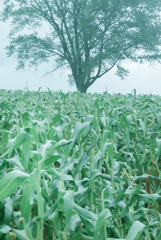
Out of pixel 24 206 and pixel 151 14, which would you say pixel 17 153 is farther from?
pixel 151 14

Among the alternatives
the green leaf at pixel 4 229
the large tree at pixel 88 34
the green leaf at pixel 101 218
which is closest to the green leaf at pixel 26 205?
the green leaf at pixel 4 229

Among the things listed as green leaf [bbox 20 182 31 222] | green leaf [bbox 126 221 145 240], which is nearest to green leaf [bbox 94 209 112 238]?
green leaf [bbox 126 221 145 240]

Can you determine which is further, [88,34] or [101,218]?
[88,34]

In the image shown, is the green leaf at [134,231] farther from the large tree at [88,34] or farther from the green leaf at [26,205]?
the large tree at [88,34]

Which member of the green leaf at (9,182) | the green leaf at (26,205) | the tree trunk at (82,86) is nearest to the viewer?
the green leaf at (9,182)

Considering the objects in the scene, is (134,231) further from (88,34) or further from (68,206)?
(88,34)

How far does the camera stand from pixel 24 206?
31.8 inches

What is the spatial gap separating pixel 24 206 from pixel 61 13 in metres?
20.7

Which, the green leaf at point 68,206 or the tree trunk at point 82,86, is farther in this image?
the tree trunk at point 82,86

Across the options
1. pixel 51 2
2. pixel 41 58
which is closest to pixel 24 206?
pixel 41 58

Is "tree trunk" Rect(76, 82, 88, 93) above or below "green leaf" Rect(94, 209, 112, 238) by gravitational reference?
above

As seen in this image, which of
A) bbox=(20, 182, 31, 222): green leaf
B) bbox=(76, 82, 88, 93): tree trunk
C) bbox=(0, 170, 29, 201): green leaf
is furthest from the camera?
bbox=(76, 82, 88, 93): tree trunk

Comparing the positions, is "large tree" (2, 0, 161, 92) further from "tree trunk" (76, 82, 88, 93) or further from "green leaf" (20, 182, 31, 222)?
"green leaf" (20, 182, 31, 222)

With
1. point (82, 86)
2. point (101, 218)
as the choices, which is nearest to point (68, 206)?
point (101, 218)
